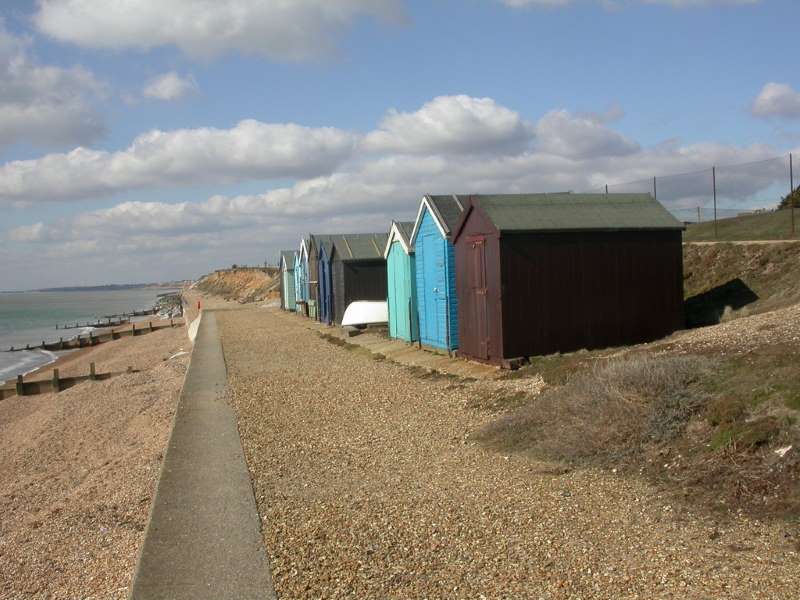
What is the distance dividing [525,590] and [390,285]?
19220mm

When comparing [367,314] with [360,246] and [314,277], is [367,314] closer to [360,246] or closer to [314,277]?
[360,246]

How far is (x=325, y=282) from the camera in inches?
1422

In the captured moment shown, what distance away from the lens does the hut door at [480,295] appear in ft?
53.7

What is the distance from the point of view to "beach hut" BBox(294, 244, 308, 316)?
143 ft

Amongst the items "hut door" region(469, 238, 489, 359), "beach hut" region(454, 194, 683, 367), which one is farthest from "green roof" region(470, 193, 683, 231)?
"hut door" region(469, 238, 489, 359)

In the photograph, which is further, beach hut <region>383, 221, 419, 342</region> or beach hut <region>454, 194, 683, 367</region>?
beach hut <region>383, 221, 419, 342</region>

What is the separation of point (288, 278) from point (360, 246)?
1897cm

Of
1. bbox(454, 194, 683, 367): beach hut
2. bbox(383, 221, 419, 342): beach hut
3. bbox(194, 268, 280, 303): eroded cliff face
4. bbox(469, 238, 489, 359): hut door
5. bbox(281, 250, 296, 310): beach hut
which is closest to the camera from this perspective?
bbox(454, 194, 683, 367): beach hut

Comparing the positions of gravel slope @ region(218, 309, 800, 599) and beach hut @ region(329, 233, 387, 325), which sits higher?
beach hut @ region(329, 233, 387, 325)

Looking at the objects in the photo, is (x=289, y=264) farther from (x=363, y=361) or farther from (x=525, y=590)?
(x=525, y=590)

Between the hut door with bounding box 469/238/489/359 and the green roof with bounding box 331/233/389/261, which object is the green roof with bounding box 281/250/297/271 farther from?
Answer: the hut door with bounding box 469/238/489/359

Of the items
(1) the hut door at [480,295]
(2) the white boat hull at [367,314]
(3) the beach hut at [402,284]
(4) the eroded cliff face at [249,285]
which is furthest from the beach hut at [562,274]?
(4) the eroded cliff face at [249,285]

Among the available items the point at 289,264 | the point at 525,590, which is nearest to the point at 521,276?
the point at 525,590

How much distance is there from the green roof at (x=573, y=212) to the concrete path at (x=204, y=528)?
22.8 feet
